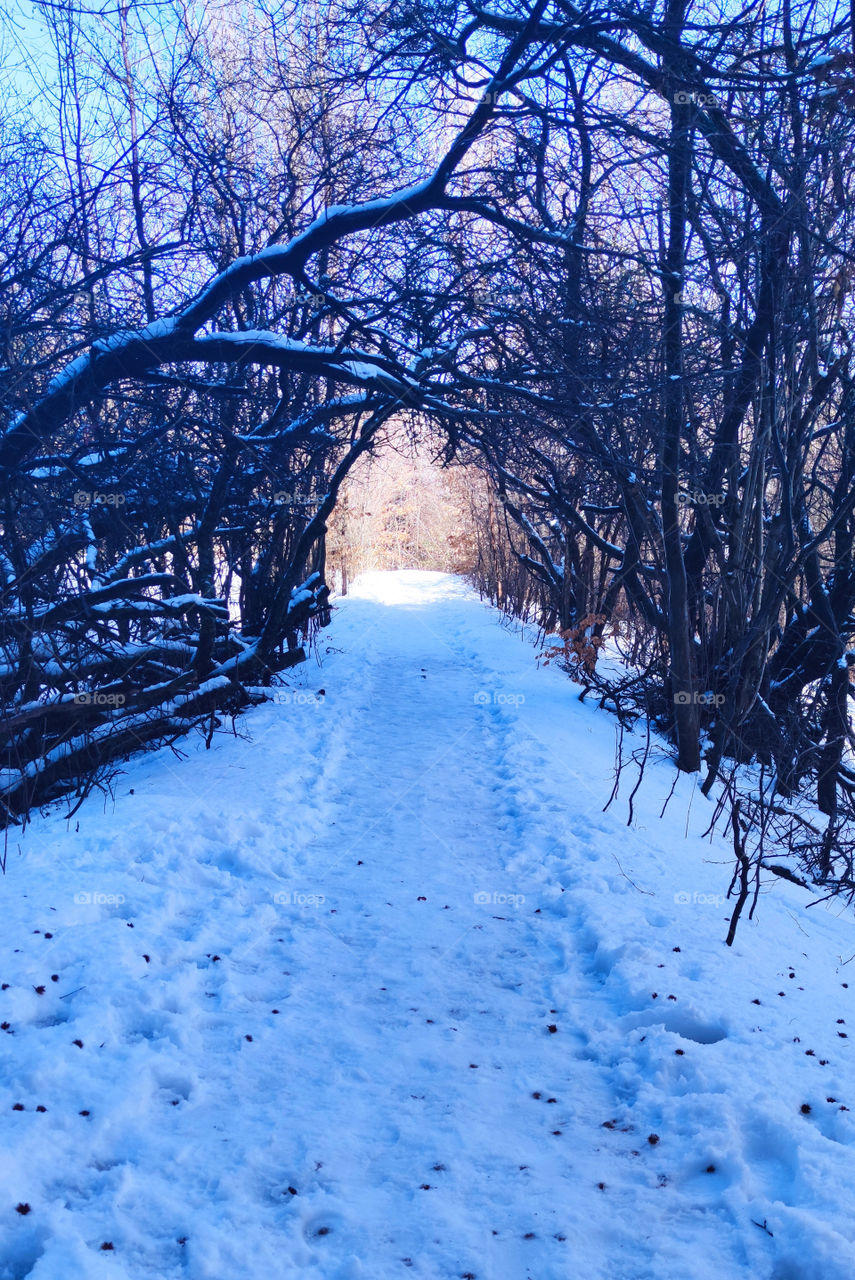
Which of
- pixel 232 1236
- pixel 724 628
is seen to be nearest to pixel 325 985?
pixel 232 1236

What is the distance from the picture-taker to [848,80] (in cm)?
582
